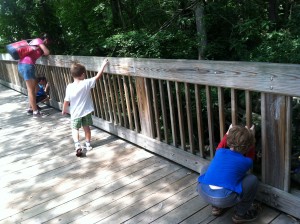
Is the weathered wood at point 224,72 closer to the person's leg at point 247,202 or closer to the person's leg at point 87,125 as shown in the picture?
the person's leg at point 247,202

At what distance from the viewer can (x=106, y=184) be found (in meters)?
3.24

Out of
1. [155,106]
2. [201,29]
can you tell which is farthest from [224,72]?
[201,29]

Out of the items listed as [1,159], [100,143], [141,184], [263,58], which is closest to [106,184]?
[141,184]

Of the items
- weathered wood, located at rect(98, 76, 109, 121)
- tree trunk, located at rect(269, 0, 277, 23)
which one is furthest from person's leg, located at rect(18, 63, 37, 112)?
tree trunk, located at rect(269, 0, 277, 23)

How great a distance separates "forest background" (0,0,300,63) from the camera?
574 cm

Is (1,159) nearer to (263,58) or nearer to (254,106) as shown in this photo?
(254,106)

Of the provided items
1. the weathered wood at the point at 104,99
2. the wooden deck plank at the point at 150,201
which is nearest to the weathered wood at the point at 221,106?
the wooden deck plank at the point at 150,201

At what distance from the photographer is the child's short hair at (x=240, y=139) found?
2344 mm

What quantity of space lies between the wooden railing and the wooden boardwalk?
0.16 meters

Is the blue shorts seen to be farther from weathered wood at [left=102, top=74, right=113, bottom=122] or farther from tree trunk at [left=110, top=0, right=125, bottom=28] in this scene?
tree trunk at [left=110, top=0, right=125, bottom=28]

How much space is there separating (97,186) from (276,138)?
5.75ft

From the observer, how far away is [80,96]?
4.04 meters

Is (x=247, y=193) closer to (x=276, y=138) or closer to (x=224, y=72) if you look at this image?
(x=276, y=138)

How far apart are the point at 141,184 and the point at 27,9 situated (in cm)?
698
